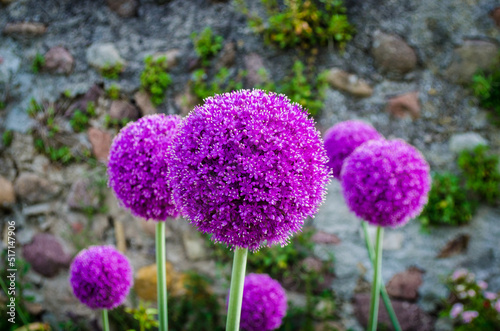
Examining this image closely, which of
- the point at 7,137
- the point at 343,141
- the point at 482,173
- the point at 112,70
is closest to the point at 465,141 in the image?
the point at 482,173

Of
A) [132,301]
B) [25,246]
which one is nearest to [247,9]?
[132,301]

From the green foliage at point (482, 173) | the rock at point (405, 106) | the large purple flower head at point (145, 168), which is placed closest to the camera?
the large purple flower head at point (145, 168)

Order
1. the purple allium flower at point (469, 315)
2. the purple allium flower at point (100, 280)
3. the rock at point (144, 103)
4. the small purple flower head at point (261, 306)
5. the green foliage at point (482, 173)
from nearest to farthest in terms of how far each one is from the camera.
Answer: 1. the purple allium flower at point (100, 280)
2. the small purple flower head at point (261, 306)
3. the purple allium flower at point (469, 315)
4. the green foliage at point (482, 173)
5. the rock at point (144, 103)

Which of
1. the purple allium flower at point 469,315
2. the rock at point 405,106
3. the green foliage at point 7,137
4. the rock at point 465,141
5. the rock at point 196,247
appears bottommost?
the purple allium flower at point 469,315

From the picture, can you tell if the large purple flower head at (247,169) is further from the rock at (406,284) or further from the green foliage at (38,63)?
the green foliage at (38,63)

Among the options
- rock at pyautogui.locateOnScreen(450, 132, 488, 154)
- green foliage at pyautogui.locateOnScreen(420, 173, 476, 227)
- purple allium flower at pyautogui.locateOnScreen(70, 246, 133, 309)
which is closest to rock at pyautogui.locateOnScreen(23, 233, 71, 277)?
purple allium flower at pyautogui.locateOnScreen(70, 246, 133, 309)

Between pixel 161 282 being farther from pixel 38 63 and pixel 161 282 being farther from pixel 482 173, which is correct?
pixel 38 63

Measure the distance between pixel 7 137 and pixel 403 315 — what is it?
2.75 meters

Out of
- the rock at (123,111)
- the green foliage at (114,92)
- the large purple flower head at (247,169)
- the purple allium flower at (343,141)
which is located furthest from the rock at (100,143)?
the large purple flower head at (247,169)

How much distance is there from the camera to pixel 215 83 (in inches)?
94.2

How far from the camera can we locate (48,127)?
263cm

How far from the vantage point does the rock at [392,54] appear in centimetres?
221

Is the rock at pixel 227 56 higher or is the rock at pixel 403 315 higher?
the rock at pixel 227 56

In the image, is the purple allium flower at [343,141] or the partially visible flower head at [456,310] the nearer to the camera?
the purple allium flower at [343,141]
